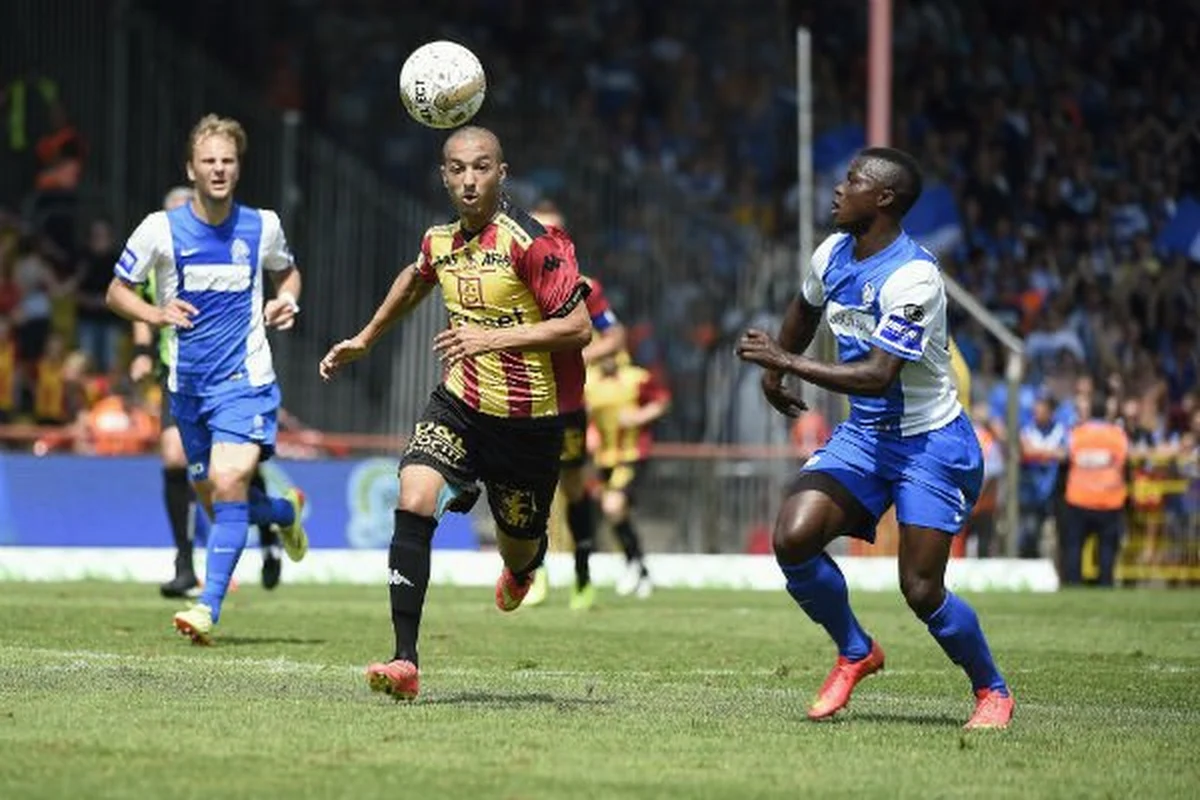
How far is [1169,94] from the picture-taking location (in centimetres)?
3106

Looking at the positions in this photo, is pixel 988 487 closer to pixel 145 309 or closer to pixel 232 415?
pixel 232 415

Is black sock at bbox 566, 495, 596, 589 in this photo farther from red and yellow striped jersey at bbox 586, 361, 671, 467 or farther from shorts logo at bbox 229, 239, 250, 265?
shorts logo at bbox 229, 239, 250, 265

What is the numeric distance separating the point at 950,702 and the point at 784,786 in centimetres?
338

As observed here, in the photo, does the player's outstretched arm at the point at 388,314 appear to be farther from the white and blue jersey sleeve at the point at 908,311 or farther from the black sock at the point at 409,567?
the white and blue jersey sleeve at the point at 908,311

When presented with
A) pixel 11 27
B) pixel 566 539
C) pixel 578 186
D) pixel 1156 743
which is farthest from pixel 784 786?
pixel 11 27

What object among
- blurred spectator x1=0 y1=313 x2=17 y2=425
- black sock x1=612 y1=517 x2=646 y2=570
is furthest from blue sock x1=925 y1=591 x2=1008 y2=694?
blurred spectator x1=0 y1=313 x2=17 y2=425

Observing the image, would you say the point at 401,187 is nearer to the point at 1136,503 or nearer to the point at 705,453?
the point at 705,453

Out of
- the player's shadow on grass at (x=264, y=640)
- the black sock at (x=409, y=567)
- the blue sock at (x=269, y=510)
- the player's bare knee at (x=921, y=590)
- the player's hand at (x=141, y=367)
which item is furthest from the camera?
the player's hand at (x=141, y=367)

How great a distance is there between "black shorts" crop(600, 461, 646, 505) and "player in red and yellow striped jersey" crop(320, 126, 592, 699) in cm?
975

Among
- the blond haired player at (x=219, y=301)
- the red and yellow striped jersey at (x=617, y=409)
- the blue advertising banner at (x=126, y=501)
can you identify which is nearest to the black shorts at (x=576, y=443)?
the blond haired player at (x=219, y=301)

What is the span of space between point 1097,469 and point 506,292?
51.3 feet

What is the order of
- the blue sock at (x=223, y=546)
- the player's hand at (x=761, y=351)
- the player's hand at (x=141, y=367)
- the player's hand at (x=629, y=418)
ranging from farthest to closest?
the player's hand at (x=629, y=418), the player's hand at (x=141, y=367), the blue sock at (x=223, y=546), the player's hand at (x=761, y=351)

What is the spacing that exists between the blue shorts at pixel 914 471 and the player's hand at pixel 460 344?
1.41 meters

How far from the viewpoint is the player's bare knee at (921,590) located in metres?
9.84
